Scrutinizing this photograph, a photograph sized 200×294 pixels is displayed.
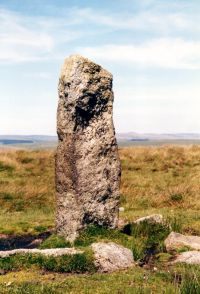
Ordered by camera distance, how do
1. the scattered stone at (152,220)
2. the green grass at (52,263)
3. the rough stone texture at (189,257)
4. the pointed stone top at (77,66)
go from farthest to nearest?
the scattered stone at (152,220) → the pointed stone top at (77,66) → the rough stone texture at (189,257) → the green grass at (52,263)

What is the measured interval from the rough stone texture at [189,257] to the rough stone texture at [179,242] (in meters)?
0.79

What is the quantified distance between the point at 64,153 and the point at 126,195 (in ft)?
36.9

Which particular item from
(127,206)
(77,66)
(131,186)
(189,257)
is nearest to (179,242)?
(189,257)

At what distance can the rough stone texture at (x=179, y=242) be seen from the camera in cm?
1539

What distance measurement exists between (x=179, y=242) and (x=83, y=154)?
13.4ft

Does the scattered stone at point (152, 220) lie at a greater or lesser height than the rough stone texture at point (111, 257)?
greater

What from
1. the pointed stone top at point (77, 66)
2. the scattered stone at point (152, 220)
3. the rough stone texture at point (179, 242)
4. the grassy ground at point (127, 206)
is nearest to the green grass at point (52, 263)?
the grassy ground at point (127, 206)

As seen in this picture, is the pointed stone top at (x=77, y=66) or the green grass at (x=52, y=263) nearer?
the green grass at (x=52, y=263)

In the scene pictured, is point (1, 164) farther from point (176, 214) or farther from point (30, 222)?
point (176, 214)

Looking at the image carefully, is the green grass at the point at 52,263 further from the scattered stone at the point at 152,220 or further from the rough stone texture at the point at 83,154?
the scattered stone at the point at 152,220

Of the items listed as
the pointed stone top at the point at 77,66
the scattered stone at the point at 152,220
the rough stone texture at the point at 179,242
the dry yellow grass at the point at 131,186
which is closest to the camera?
the rough stone texture at the point at 179,242

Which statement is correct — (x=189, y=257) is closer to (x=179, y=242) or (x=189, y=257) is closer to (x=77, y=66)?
(x=179, y=242)

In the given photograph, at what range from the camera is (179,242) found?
15656mm

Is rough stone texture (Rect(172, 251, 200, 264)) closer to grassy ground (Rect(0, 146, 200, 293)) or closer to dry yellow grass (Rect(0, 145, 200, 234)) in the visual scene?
grassy ground (Rect(0, 146, 200, 293))
